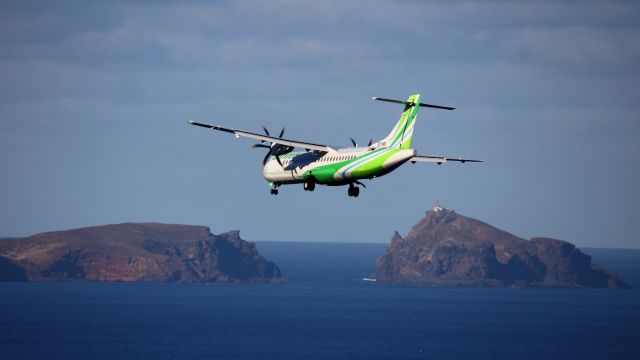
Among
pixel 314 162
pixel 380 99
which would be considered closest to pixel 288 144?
pixel 314 162

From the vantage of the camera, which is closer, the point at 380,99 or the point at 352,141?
the point at 380,99

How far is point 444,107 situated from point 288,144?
2033cm

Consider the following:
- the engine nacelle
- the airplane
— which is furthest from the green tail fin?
the engine nacelle

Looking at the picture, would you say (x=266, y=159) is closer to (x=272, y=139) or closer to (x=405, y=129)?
(x=272, y=139)

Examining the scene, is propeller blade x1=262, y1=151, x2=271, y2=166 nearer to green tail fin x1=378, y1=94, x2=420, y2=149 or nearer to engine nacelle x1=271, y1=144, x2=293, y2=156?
engine nacelle x1=271, y1=144, x2=293, y2=156

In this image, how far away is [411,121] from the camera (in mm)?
141250

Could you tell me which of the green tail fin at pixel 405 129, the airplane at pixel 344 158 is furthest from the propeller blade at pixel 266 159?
the green tail fin at pixel 405 129

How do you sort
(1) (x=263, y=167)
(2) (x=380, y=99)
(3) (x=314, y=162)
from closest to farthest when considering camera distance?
(2) (x=380, y=99) < (3) (x=314, y=162) < (1) (x=263, y=167)

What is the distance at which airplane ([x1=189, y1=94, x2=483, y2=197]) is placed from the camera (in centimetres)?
13938

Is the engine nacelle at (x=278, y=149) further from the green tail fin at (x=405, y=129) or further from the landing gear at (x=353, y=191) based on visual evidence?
the green tail fin at (x=405, y=129)

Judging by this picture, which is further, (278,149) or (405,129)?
(278,149)

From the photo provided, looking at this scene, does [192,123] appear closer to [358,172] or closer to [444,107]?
[358,172]

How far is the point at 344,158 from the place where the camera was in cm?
14250

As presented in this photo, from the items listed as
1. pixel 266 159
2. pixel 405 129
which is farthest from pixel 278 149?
pixel 405 129
